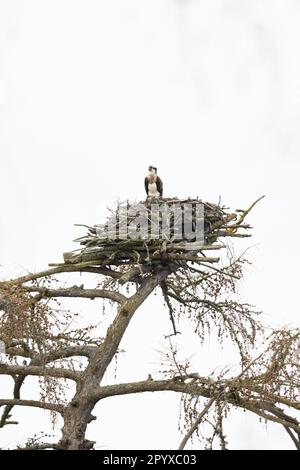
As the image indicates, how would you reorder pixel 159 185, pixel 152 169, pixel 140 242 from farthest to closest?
pixel 152 169 → pixel 159 185 → pixel 140 242

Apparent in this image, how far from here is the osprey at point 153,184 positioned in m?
20.8

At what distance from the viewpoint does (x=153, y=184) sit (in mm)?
20812

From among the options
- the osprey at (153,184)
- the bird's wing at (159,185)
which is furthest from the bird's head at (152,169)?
the bird's wing at (159,185)

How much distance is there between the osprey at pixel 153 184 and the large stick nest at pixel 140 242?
312 cm

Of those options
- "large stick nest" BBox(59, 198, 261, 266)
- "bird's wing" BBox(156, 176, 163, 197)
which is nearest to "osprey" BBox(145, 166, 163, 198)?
"bird's wing" BBox(156, 176, 163, 197)

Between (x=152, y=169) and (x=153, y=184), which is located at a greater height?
(x=152, y=169)

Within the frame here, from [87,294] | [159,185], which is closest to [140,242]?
[87,294]

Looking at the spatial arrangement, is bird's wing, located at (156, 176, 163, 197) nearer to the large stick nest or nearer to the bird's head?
the bird's head

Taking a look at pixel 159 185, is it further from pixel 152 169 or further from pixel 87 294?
pixel 87 294

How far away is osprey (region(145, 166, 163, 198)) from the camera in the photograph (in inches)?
817

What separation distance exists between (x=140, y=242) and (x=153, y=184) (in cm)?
432

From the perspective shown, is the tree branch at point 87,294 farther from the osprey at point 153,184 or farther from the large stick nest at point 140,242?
the osprey at point 153,184

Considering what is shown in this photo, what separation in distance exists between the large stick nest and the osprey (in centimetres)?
312
